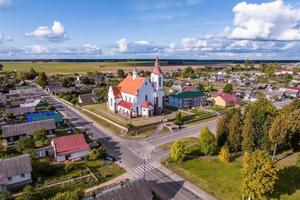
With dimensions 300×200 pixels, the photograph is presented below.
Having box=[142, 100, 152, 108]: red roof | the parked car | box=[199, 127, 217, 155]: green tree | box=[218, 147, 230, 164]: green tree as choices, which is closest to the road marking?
the parked car

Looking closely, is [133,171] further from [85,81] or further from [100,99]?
[85,81]

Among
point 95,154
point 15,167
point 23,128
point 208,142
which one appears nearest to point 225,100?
point 208,142

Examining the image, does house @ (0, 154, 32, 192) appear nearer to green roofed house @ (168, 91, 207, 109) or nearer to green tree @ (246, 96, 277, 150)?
green tree @ (246, 96, 277, 150)

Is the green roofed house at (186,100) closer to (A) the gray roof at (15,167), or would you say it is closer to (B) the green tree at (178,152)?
(B) the green tree at (178,152)

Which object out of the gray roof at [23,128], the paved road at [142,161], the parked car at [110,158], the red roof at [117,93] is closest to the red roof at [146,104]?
the red roof at [117,93]

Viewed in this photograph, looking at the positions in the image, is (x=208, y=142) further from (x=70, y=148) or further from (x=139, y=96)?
(x=139, y=96)

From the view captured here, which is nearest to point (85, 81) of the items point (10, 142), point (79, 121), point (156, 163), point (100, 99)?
point (100, 99)
